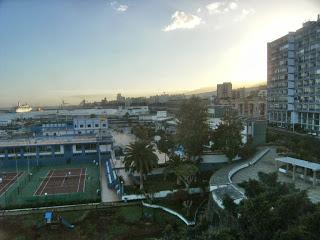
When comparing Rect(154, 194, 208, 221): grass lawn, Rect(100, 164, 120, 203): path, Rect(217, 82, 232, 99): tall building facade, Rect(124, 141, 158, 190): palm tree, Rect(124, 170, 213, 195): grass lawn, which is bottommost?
Rect(100, 164, 120, 203): path

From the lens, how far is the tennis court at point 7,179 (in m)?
14.2

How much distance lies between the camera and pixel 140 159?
12.5 metres

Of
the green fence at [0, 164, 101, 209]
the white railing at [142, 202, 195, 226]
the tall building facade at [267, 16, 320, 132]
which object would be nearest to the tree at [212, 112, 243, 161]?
the white railing at [142, 202, 195, 226]

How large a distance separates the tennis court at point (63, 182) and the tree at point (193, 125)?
16.0 ft

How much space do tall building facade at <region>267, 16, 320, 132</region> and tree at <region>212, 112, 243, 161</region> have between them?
43.4ft

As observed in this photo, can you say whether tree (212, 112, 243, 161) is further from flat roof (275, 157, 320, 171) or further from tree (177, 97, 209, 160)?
flat roof (275, 157, 320, 171)

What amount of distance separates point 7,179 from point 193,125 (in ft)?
31.8

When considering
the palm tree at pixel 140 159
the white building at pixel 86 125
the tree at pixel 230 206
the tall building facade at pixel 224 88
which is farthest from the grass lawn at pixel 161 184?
the tall building facade at pixel 224 88

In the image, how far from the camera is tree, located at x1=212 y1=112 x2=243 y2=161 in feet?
45.7

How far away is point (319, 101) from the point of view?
2492cm

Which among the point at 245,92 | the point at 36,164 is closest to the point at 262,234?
the point at 36,164

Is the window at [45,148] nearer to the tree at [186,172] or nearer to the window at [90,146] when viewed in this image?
the window at [90,146]

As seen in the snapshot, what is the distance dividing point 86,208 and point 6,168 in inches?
406

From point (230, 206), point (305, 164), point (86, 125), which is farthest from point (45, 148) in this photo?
point (230, 206)
